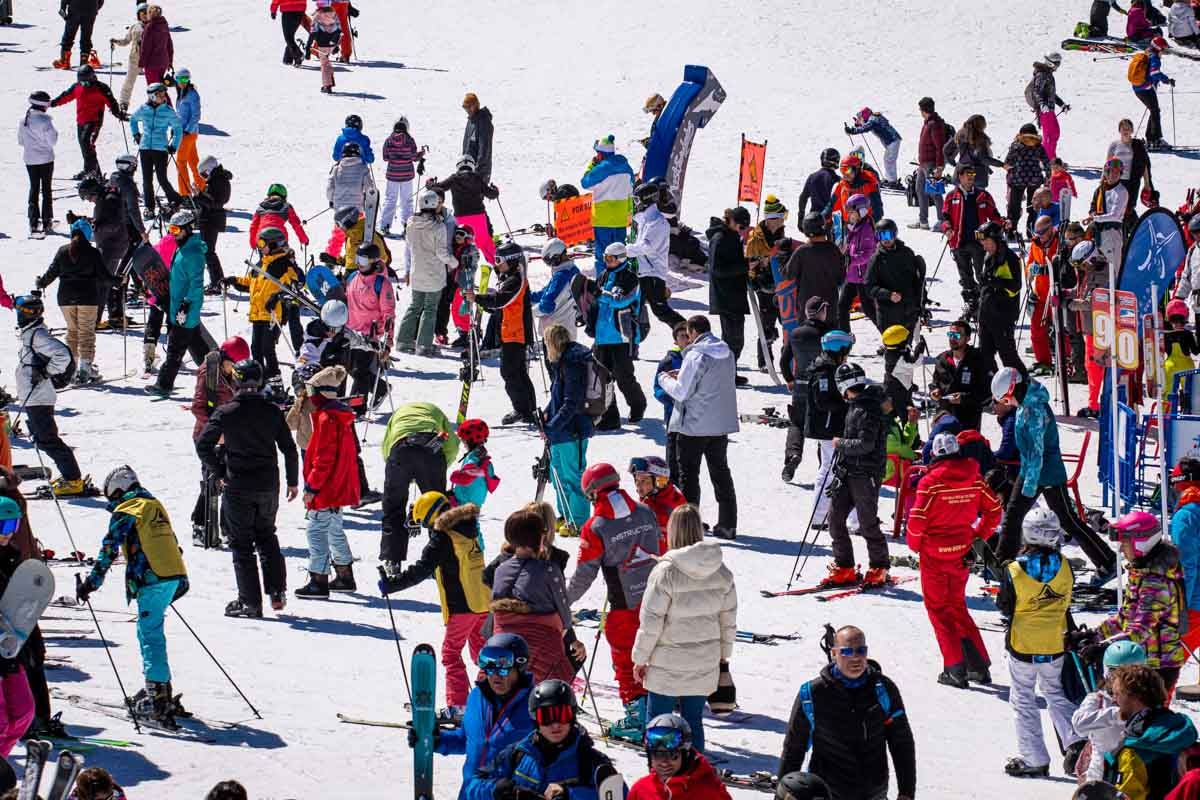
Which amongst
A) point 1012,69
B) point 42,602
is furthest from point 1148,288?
point 1012,69

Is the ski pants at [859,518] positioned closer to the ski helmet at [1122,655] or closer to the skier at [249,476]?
the skier at [249,476]

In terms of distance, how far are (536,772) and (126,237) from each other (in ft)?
43.8

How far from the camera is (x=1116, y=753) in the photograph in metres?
7.90

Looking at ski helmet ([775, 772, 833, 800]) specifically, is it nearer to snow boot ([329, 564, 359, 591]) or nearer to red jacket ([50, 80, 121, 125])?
snow boot ([329, 564, 359, 591])

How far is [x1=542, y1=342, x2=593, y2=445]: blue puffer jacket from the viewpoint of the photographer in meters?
13.6

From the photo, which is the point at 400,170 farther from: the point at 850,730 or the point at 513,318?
the point at 850,730

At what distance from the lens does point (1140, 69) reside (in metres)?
26.1

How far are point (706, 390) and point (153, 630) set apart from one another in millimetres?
4750

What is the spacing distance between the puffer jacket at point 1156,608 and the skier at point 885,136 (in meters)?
15.4

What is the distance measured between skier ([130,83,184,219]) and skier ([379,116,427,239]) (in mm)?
2619

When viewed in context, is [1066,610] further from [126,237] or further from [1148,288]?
[126,237]

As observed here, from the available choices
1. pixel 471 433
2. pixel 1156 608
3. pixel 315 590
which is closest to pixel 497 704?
pixel 1156 608

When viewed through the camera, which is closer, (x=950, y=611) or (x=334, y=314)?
(x=950, y=611)

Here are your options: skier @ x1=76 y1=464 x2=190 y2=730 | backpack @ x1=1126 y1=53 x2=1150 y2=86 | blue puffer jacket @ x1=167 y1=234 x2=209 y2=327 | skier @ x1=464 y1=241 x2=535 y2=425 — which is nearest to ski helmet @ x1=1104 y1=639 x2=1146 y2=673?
skier @ x1=76 y1=464 x2=190 y2=730
